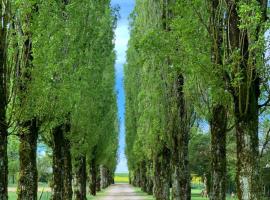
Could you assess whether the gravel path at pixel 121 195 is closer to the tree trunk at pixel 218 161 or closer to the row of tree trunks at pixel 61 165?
the row of tree trunks at pixel 61 165

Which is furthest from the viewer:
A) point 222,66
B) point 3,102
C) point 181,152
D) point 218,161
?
point 181,152

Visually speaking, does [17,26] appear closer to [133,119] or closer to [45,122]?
[45,122]

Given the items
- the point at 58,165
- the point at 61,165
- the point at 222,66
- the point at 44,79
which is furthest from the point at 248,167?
the point at 61,165

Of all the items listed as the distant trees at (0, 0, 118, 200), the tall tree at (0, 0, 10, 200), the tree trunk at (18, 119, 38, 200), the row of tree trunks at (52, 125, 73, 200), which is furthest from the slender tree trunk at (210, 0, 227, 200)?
the row of tree trunks at (52, 125, 73, 200)

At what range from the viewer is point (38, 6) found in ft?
54.2

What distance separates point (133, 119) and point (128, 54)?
25.9 ft

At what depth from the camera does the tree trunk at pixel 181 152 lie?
22.6 meters

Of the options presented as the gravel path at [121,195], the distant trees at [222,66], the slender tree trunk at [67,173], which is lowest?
the gravel path at [121,195]

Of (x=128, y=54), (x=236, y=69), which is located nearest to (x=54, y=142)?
(x=236, y=69)

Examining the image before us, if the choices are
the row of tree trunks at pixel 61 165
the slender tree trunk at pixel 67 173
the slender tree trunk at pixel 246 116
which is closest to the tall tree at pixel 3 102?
the slender tree trunk at pixel 246 116

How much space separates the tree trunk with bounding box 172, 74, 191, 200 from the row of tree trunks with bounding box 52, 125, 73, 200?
16.3ft

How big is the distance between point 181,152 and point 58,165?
558cm

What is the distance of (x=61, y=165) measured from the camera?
21984 millimetres

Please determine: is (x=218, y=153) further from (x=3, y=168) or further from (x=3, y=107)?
(x=3, y=168)
